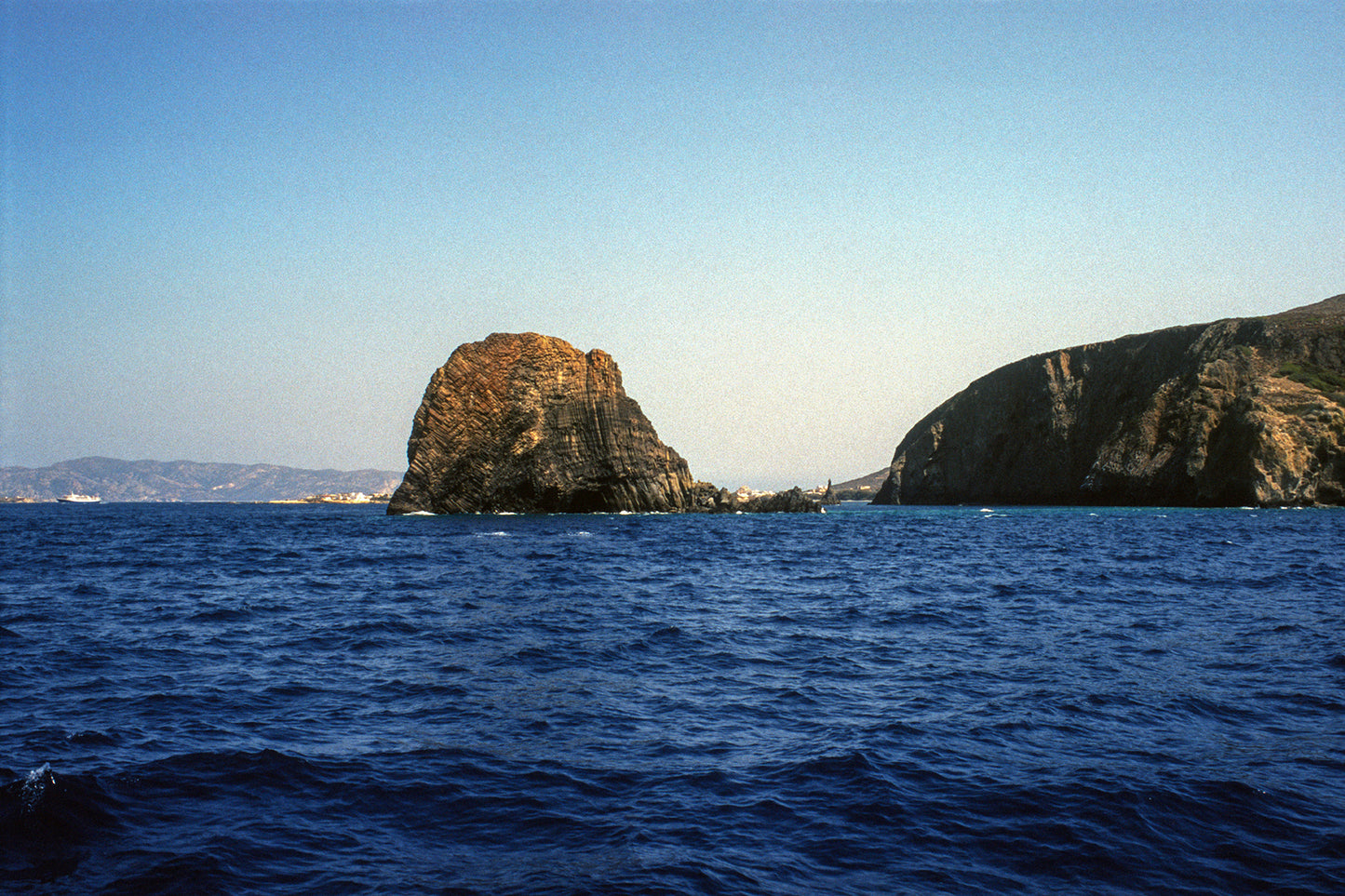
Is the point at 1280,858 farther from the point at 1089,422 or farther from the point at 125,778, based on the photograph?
Answer: the point at 1089,422

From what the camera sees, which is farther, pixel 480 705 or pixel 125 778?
pixel 480 705

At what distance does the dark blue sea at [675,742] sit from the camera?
28.8 feet

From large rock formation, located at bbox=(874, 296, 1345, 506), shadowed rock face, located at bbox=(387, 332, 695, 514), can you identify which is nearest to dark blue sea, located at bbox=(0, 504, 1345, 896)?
shadowed rock face, located at bbox=(387, 332, 695, 514)

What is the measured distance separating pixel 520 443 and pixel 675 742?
9448 cm

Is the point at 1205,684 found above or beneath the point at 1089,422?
beneath

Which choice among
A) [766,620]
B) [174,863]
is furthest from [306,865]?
[766,620]

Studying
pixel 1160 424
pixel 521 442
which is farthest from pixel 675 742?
pixel 1160 424

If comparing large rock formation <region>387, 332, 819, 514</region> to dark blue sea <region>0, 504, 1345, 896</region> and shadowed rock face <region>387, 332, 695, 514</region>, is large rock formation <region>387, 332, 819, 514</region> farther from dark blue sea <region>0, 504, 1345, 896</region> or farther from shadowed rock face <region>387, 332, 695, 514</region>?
dark blue sea <region>0, 504, 1345, 896</region>

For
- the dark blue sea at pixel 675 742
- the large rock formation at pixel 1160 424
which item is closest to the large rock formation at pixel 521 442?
the large rock formation at pixel 1160 424

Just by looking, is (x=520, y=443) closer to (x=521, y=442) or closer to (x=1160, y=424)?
(x=521, y=442)

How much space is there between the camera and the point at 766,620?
24.6m

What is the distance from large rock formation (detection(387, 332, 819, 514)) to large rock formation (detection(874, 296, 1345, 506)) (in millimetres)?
75020

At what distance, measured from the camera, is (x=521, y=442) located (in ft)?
345

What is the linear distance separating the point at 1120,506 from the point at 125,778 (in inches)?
5320
